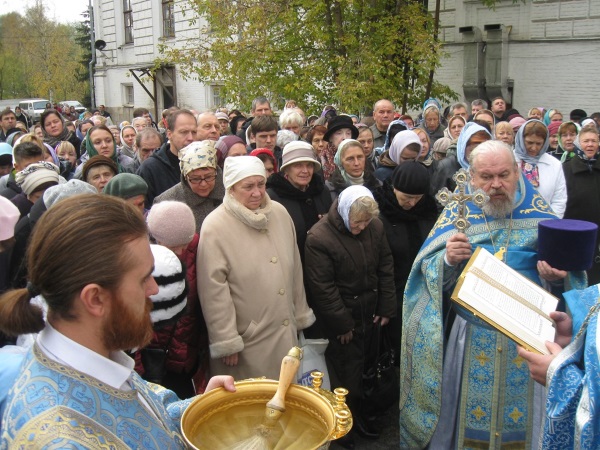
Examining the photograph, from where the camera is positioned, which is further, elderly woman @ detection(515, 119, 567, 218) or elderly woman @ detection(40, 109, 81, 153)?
elderly woman @ detection(40, 109, 81, 153)

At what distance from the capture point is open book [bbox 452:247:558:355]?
2367 mm

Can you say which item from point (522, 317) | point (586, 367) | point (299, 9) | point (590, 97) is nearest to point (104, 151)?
→ point (522, 317)

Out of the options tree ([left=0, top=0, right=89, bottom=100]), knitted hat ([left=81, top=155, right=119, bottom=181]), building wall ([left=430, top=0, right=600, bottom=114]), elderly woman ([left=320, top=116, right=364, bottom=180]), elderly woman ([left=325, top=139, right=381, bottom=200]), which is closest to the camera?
knitted hat ([left=81, top=155, right=119, bottom=181])

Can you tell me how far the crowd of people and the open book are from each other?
11 centimetres

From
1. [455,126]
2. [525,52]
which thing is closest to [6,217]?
[455,126]

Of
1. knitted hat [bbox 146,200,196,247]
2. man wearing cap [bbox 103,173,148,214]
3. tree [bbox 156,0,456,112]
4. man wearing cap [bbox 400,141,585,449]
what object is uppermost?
tree [bbox 156,0,456,112]

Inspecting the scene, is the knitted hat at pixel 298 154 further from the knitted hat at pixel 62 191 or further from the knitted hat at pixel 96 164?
the knitted hat at pixel 62 191

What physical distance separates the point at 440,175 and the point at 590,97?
33.8ft

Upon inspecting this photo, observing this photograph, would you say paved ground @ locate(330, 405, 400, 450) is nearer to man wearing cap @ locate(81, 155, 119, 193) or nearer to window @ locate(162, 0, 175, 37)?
man wearing cap @ locate(81, 155, 119, 193)

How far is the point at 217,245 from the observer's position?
353 cm

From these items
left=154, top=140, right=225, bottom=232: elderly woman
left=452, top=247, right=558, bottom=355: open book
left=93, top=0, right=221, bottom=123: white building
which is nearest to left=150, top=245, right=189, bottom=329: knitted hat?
left=452, top=247, right=558, bottom=355: open book

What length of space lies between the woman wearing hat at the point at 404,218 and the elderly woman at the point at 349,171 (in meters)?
0.69

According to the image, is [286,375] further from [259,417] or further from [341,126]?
[341,126]

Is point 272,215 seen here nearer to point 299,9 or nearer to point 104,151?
point 104,151
